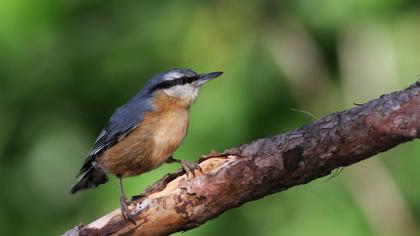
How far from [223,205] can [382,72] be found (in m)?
1.67

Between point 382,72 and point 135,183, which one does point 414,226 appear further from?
point 135,183

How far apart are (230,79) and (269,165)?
1.31 metres

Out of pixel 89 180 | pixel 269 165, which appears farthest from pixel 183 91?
pixel 269 165

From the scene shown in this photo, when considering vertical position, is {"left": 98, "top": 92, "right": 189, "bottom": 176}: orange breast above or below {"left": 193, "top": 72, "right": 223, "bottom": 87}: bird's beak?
below

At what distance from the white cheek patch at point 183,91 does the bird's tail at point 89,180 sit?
579 millimetres

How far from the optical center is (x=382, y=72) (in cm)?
501

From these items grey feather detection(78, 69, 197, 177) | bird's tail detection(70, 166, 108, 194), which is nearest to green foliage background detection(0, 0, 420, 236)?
bird's tail detection(70, 166, 108, 194)

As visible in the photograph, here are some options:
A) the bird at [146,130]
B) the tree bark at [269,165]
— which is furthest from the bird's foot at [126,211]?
the bird at [146,130]

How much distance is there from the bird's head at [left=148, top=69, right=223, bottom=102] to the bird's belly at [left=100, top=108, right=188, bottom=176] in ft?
0.50

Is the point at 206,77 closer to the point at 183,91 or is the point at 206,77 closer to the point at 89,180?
the point at 183,91

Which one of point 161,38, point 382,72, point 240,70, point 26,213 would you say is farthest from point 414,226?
point 26,213

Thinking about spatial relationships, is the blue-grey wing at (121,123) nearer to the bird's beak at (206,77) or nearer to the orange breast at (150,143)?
the orange breast at (150,143)

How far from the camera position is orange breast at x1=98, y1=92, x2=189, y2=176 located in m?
4.57

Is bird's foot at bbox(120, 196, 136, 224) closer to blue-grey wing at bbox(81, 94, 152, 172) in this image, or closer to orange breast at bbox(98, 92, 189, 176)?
orange breast at bbox(98, 92, 189, 176)
